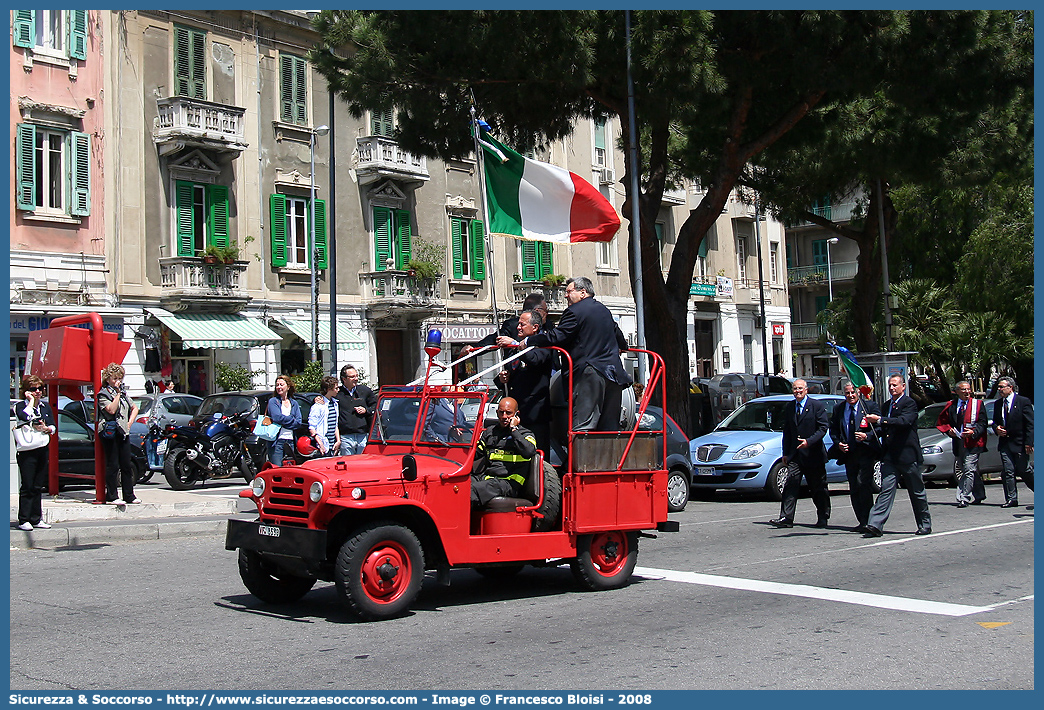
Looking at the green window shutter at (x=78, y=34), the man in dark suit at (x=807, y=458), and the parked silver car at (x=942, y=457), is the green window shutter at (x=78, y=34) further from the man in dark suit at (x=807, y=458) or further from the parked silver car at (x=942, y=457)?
the parked silver car at (x=942, y=457)

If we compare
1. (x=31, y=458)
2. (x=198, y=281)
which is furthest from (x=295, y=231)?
(x=31, y=458)

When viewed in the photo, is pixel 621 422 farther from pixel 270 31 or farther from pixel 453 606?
pixel 270 31

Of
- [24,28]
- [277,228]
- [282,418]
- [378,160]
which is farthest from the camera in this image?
[378,160]

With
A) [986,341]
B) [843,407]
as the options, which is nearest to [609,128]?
[986,341]

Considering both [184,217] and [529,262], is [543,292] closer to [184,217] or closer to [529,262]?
[529,262]

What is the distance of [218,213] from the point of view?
2942cm

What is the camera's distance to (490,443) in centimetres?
827

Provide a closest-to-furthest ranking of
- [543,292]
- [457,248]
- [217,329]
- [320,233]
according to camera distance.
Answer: [217,329] < [320,233] < [457,248] < [543,292]

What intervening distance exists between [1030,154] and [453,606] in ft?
63.4

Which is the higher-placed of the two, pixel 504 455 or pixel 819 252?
pixel 819 252

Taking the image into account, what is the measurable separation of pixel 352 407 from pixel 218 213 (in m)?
17.1

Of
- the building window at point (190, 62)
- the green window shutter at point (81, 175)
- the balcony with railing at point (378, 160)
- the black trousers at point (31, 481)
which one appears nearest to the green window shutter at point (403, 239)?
the balcony with railing at point (378, 160)

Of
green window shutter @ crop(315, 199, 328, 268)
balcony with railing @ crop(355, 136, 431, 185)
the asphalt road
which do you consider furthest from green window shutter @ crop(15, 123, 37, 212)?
the asphalt road

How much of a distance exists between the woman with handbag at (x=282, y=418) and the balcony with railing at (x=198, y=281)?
1427cm
